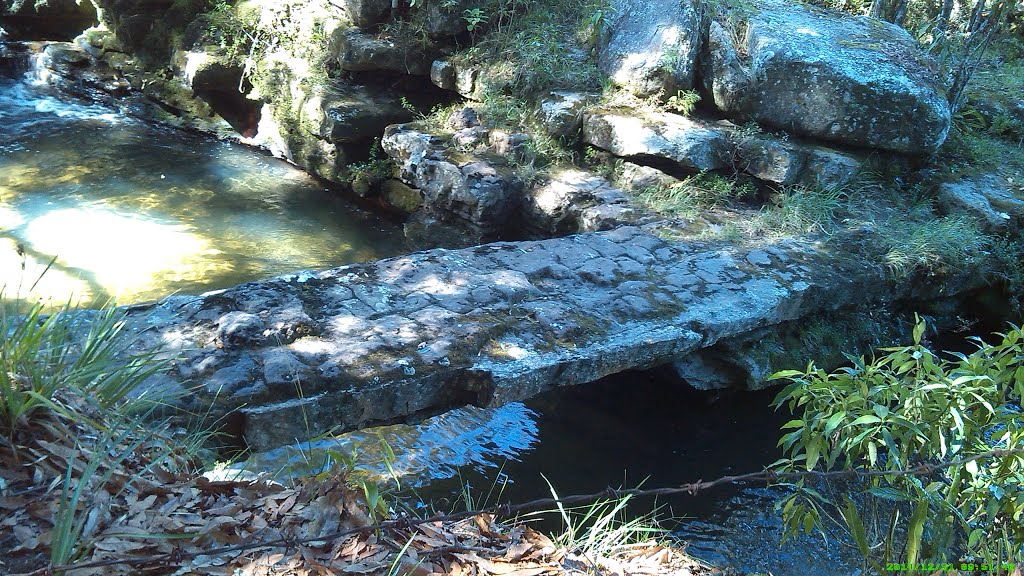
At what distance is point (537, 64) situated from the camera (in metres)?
7.22

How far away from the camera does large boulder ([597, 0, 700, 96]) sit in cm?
649

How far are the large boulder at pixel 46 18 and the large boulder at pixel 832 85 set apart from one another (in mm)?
9545

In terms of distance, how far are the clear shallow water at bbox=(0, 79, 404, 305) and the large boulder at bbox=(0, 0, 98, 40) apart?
3.18 m

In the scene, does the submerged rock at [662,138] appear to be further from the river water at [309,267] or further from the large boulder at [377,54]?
the large boulder at [377,54]

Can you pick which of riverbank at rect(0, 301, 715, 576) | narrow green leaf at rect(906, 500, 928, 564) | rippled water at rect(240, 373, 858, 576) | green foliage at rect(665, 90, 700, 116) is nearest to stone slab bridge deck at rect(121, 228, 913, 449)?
rippled water at rect(240, 373, 858, 576)

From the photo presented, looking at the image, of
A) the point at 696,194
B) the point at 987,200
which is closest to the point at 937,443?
the point at 696,194

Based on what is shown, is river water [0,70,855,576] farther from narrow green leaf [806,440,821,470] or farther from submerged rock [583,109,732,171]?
submerged rock [583,109,732,171]

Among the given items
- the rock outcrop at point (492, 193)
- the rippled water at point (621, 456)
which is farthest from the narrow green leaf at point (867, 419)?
the rock outcrop at point (492, 193)

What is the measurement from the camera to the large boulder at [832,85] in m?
6.00

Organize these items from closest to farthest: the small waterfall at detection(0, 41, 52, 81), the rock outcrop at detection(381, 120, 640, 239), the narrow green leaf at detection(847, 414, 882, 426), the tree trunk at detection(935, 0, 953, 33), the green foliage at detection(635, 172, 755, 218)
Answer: the narrow green leaf at detection(847, 414, 882, 426)
the green foliage at detection(635, 172, 755, 218)
the rock outcrop at detection(381, 120, 640, 239)
the tree trunk at detection(935, 0, 953, 33)
the small waterfall at detection(0, 41, 52, 81)

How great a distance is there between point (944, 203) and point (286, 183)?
585cm

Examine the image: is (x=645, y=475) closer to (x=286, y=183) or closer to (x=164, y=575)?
(x=164, y=575)

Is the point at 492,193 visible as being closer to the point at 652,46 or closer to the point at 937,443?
the point at 652,46

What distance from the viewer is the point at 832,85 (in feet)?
19.7
